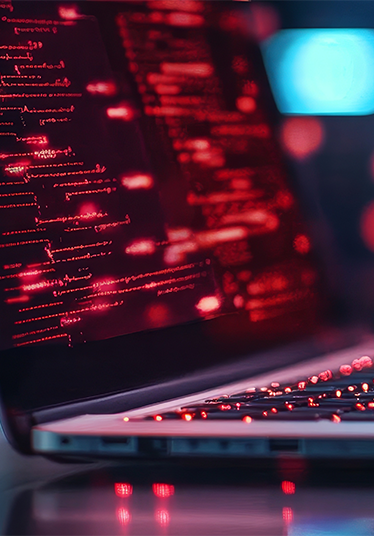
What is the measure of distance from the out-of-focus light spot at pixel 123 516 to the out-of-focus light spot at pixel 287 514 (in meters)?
0.09

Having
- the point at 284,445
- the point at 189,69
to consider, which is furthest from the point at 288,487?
the point at 189,69

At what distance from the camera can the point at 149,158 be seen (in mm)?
635

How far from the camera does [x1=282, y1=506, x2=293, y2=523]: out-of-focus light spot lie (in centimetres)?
36

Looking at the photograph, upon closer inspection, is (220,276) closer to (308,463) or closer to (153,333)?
(153,333)

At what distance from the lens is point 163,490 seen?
1.36 feet

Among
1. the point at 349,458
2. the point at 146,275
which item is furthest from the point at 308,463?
the point at 146,275

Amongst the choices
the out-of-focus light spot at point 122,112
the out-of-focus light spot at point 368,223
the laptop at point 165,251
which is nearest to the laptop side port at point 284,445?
the laptop at point 165,251

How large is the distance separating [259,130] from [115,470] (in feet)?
1.50

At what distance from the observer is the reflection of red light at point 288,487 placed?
15.7 inches

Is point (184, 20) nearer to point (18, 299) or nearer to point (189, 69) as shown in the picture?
point (189, 69)

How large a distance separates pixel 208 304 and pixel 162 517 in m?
0.30

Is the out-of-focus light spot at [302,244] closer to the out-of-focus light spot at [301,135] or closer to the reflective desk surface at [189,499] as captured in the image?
the out-of-focus light spot at [301,135]

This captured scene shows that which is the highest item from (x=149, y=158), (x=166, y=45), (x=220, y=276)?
(x=166, y=45)

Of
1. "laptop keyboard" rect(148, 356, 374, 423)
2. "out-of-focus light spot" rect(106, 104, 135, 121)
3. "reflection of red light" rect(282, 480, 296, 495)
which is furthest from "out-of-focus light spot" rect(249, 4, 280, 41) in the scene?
"reflection of red light" rect(282, 480, 296, 495)
